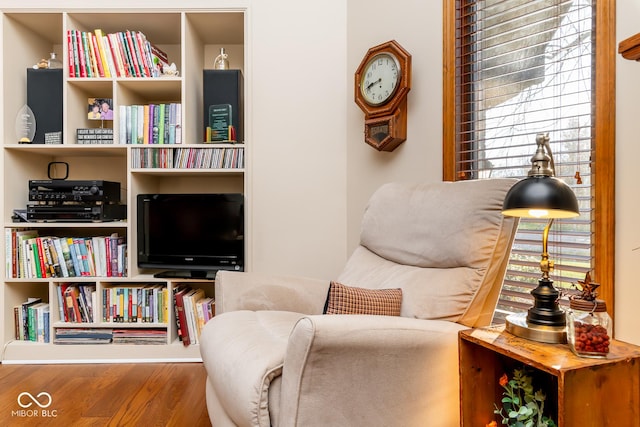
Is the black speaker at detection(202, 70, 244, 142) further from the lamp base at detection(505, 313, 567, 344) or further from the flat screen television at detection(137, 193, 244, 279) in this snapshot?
the lamp base at detection(505, 313, 567, 344)

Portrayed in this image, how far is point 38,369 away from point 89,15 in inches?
85.0

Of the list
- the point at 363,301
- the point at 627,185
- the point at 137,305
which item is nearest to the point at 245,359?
the point at 363,301

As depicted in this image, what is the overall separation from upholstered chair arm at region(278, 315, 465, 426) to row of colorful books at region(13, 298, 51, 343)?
220cm

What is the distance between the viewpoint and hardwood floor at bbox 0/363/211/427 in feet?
6.03

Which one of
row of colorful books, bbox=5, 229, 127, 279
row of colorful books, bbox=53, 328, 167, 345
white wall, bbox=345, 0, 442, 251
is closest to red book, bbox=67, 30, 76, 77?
row of colorful books, bbox=5, 229, 127, 279

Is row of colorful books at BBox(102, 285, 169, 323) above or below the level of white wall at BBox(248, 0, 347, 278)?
below

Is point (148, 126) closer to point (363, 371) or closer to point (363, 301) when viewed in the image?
point (363, 301)

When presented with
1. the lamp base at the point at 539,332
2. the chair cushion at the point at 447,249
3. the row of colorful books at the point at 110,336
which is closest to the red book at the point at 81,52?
the row of colorful books at the point at 110,336

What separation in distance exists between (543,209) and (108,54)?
8.57ft

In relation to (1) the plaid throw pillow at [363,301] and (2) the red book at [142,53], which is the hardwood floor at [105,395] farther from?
Result: (2) the red book at [142,53]

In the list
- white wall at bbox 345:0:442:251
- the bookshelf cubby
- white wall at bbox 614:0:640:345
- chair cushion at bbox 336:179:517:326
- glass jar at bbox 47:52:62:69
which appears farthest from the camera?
glass jar at bbox 47:52:62:69

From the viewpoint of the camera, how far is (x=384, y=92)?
86.7 inches

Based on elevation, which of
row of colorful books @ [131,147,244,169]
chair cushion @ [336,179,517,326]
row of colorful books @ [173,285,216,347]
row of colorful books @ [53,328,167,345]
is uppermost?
row of colorful books @ [131,147,244,169]

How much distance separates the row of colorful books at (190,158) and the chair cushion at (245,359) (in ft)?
3.95
